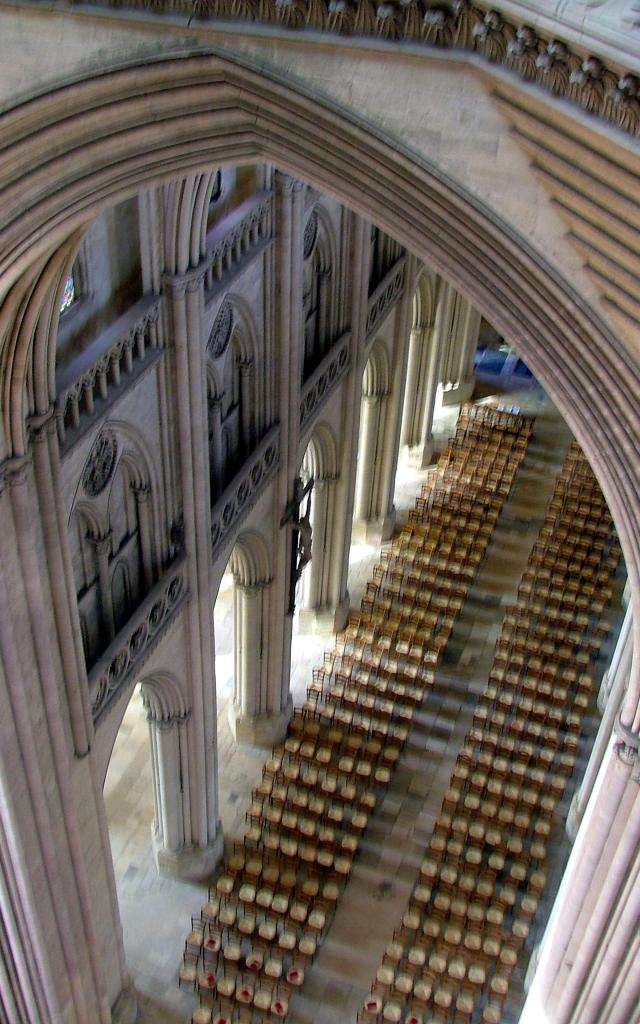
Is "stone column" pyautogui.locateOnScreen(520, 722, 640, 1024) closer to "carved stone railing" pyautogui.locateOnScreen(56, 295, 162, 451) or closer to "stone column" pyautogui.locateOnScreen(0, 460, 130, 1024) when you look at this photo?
"stone column" pyautogui.locateOnScreen(0, 460, 130, 1024)

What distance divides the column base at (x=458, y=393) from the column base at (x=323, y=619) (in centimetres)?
793

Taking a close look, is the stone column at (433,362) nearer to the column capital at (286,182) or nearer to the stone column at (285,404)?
the stone column at (285,404)

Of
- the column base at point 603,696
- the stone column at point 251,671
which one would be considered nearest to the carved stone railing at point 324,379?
the stone column at point 251,671

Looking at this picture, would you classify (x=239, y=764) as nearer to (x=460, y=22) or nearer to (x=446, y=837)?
(x=446, y=837)

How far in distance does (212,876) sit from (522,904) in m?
4.26

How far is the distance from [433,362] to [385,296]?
4.60 m

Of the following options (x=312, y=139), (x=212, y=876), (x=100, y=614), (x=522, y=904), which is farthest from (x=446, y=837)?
(x=312, y=139)

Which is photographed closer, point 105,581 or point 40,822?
point 40,822

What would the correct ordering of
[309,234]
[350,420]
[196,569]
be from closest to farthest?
[196,569], [309,234], [350,420]

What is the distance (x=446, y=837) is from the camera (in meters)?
16.0

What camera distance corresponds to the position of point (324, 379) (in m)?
16.8

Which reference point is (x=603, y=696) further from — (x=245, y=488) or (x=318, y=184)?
(x=318, y=184)

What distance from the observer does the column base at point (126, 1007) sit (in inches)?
542

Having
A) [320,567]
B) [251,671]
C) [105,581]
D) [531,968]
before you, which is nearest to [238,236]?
[105,581]
